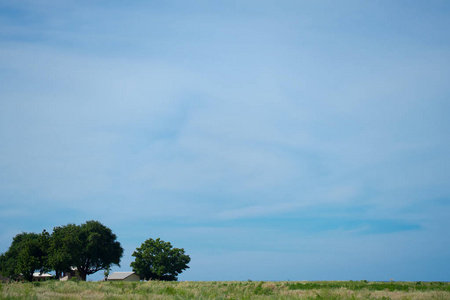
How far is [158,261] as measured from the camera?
8681cm

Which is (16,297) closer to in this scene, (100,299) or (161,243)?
(100,299)

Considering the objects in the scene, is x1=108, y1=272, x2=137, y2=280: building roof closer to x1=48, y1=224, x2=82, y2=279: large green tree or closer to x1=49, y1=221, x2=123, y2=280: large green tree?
x1=49, y1=221, x2=123, y2=280: large green tree

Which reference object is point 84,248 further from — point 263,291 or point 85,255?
point 263,291

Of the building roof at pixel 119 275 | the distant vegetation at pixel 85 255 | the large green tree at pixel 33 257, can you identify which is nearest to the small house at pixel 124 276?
the building roof at pixel 119 275

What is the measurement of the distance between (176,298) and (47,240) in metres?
66.7

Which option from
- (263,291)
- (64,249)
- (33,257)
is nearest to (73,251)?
(64,249)

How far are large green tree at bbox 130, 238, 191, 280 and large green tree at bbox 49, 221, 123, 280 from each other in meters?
7.27

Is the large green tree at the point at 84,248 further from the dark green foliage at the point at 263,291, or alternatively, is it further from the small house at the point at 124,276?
the dark green foliage at the point at 263,291

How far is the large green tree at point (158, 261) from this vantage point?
87250 millimetres

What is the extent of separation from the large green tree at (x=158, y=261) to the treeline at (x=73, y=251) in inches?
286

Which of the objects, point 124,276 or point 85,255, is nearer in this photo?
point 85,255

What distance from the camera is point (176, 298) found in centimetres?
2203

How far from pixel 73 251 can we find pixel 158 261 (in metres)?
20.5

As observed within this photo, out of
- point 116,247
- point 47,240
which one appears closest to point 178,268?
point 116,247
